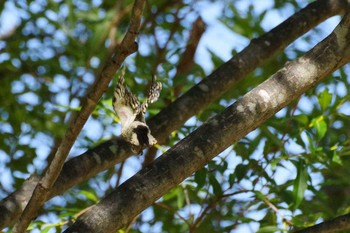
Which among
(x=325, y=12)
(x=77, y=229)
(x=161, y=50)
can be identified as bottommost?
(x=77, y=229)

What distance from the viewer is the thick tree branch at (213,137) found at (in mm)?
1551

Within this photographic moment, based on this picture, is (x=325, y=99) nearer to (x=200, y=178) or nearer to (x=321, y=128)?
(x=321, y=128)

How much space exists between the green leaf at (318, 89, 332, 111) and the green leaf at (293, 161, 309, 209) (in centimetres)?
23

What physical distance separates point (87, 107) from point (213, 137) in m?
0.35

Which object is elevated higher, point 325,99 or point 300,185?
point 325,99

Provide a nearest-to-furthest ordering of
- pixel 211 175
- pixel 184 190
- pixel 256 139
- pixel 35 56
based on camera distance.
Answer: pixel 211 175 < pixel 256 139 < pixel 184 190 < pixel 35 56

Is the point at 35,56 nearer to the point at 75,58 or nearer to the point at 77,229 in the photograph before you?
the point at 75,58

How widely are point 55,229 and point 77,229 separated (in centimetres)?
90

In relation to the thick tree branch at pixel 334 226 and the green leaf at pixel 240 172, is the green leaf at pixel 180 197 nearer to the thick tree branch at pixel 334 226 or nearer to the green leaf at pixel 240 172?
the green leaf at pixel 240 172

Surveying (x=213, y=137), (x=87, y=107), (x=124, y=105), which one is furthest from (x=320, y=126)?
Result: (x=87, y=107)

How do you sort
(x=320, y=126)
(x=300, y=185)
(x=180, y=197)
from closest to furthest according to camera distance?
1. (x=300, y=185)
2. (x=320, y=126)
3. (x=180, y=197)

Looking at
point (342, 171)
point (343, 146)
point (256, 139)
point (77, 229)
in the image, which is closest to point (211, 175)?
point (256, 139)

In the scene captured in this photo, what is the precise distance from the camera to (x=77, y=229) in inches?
59.4

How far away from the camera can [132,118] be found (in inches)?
58.9
